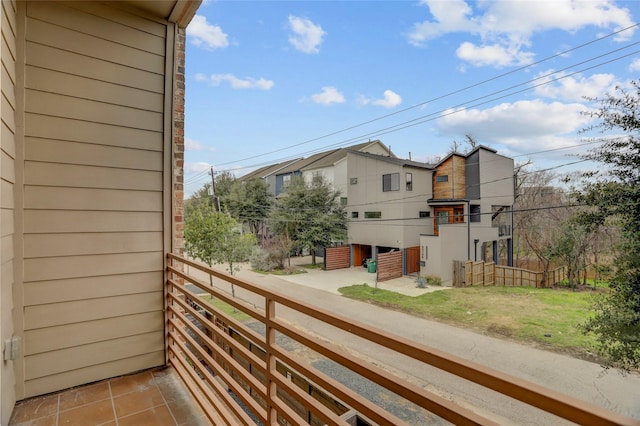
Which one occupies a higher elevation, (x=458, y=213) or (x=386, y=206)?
(x=386, y=206)

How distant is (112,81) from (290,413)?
2203 millimetres

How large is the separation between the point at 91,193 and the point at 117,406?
126 centimetres

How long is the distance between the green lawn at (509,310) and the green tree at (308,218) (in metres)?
4.20

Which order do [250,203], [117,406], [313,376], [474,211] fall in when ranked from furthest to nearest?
[250,203] → [474,211] → [117,406] → [313,376]

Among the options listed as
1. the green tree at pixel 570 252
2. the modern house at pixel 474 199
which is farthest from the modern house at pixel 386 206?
the green tree at pixel 570 252

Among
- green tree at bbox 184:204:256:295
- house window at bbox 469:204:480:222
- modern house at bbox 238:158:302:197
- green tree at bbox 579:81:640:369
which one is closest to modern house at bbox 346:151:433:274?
house window at bbox 469:204:480:222

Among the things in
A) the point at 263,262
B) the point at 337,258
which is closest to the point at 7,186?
the point at 263,262

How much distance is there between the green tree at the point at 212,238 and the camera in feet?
27.2

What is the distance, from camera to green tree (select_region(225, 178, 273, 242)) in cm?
1612

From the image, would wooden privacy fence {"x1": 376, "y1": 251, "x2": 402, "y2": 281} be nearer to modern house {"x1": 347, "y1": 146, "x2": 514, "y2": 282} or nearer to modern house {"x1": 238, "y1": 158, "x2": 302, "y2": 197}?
modern house {"x1": 347, "y1": 146, "x2": 514, "y2": 282}

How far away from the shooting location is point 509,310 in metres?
7.65

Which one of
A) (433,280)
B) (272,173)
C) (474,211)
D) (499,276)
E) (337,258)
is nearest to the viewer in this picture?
(433,280)

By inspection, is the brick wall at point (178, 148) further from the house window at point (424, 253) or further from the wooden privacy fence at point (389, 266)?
the house window at point (424, 253)

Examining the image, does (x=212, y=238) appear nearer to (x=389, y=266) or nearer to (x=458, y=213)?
(x=389, y=266)
